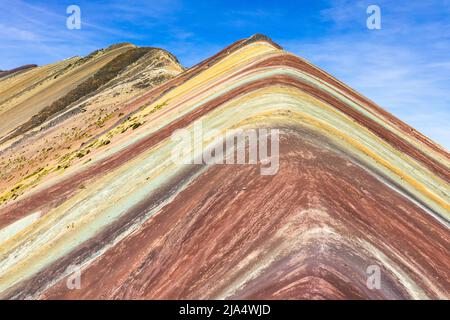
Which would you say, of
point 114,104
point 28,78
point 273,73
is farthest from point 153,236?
point 28,78

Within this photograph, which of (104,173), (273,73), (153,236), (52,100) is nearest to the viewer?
(153,236)

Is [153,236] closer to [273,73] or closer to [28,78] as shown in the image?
[273,73]

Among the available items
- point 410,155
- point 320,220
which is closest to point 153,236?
point 320,220

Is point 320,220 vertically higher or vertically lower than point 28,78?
lower

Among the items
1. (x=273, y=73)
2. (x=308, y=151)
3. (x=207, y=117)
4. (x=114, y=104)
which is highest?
(x=114, y=104)

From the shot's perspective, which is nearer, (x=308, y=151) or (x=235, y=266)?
(x=235, y=266)
